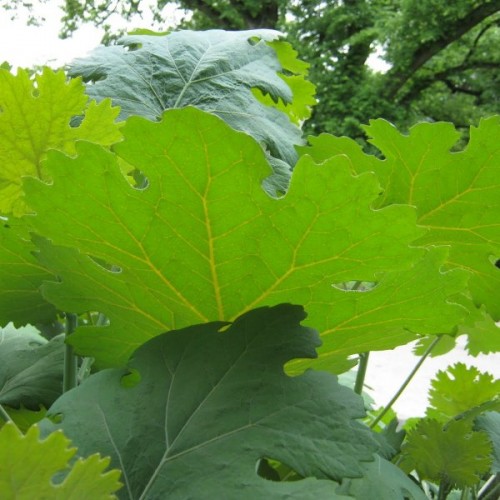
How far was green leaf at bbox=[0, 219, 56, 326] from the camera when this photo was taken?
30 cm

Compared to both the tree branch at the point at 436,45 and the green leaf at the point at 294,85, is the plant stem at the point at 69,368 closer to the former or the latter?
the green leaf at the point at 294,85

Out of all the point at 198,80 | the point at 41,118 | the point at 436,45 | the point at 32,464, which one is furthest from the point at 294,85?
the point at 436,45

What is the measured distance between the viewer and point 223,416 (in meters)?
0.24

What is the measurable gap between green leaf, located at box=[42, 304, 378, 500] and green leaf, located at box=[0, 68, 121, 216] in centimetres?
11

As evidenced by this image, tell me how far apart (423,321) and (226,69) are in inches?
8.2

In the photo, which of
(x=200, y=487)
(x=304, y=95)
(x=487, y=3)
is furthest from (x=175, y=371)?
(x=487, y=3)

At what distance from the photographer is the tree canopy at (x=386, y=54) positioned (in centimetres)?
723

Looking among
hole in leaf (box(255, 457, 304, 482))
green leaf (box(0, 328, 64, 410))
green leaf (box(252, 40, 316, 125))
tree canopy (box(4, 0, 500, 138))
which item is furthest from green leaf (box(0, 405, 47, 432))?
tree canopy (box(4, 0, 500, 138))

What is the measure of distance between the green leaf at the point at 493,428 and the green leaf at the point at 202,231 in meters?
0.17

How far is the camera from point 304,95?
1.65ft

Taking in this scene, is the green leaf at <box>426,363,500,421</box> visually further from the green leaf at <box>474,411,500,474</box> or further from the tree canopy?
the tree canopy

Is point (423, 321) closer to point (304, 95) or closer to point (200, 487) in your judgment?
point (200, 487)

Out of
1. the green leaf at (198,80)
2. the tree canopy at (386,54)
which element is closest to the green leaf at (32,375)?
the green leaf at (198,80)

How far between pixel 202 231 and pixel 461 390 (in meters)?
0.34
